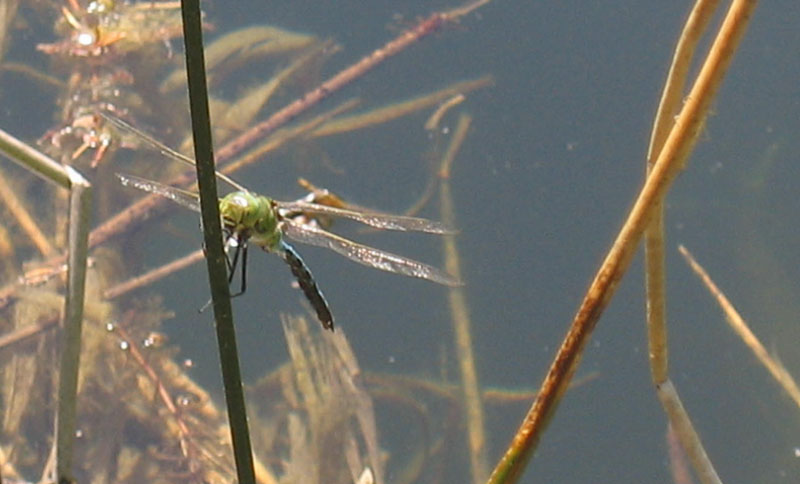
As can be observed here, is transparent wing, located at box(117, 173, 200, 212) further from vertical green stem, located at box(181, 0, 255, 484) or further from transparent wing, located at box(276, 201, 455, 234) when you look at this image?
vertical green stem, located at box(181, 0, 255, 484)

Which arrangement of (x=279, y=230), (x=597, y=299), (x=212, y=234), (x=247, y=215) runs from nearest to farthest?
(x=212, y=234) < (x=597, y=299) < (x=247, y=215) < (x=279, y=230)

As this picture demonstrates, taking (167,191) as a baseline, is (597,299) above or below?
below

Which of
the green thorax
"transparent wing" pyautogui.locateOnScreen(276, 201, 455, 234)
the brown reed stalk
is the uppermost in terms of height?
"transparent wing" pyautogui.locateOnScreen(276, 201, 455, 234)

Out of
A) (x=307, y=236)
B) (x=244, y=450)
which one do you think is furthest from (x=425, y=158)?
(x=244, y=450)

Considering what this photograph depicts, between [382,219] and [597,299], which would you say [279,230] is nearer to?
[382,219]

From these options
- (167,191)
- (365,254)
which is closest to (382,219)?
(365,254)

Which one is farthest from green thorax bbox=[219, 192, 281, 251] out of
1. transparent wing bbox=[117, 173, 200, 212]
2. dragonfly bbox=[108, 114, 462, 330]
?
transparent wing bbox=[117, 173, 200, 212]

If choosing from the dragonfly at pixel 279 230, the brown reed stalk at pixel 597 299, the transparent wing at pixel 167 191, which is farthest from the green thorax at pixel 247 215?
the brown reed stalk at pixel 597 299

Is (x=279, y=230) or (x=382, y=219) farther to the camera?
(x=382, y=219)
